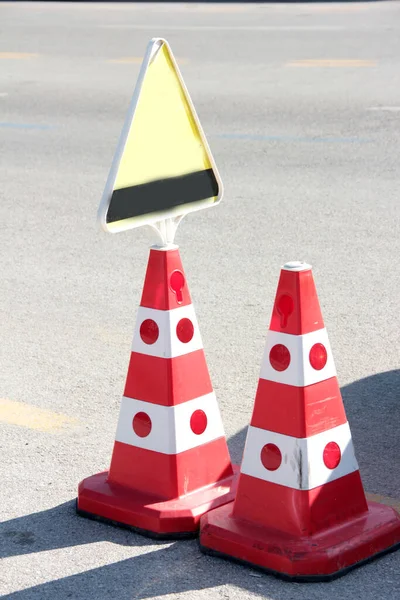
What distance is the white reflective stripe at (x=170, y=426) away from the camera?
414cm

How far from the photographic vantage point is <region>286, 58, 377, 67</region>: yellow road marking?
15.2 meters

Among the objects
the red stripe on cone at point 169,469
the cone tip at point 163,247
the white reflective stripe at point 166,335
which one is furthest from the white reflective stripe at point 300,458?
the cone tip at point 163,247

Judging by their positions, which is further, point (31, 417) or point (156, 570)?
point (31, 417)

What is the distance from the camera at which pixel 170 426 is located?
13.6 ft

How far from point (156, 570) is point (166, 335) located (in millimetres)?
827

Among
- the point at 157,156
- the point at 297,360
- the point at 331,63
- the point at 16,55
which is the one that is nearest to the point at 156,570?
the point at 297,360

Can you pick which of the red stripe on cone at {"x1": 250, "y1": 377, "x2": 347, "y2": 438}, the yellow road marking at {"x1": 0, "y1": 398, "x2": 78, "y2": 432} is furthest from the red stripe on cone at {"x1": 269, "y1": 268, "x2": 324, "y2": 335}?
the yellow road marking at {"x1": 0, "y1": 398, "x2": 78, "y2": 432}

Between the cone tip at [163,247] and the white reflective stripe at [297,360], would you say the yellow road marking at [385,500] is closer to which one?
the white reflective stripe at [297,360]

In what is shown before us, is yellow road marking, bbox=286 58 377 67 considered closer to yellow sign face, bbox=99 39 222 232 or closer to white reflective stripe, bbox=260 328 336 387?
yellow sign face, bbox=99 39 222 232

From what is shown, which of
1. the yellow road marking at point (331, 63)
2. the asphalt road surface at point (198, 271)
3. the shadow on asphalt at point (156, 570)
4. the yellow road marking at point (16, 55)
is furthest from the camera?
the yellow road marking at point (16, 55)

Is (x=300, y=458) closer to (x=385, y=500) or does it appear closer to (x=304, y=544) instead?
(x=304, y=544)

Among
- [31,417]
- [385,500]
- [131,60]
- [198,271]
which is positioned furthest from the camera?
[131,60]

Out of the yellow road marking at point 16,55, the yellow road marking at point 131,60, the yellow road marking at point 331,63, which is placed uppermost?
the yellow road marking at point 16,55

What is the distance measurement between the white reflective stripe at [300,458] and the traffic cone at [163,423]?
282mm
